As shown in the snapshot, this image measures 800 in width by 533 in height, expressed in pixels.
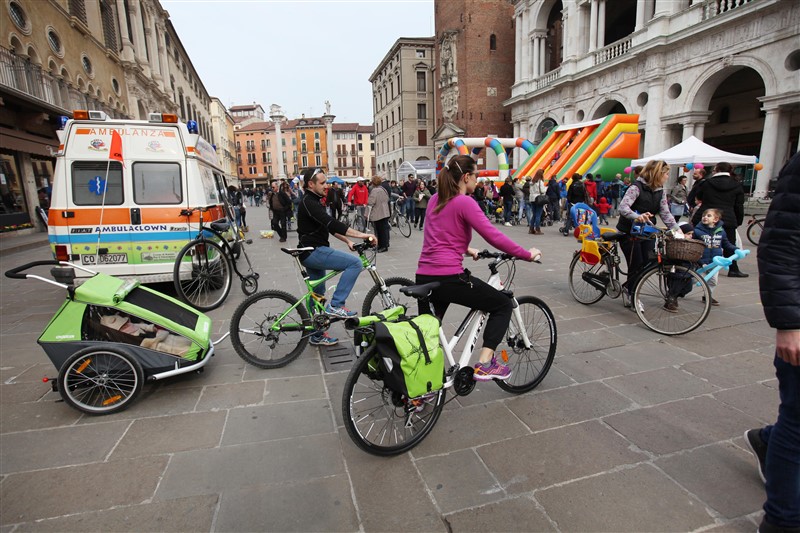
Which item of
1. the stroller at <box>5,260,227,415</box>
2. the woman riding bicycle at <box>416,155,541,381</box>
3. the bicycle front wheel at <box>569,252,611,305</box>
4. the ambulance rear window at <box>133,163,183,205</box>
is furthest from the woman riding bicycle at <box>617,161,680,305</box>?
the ambulance rear window at <box>133,163,183,205</box>

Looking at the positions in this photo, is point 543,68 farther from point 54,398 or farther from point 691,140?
point 54,398

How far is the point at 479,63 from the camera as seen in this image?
36.3m

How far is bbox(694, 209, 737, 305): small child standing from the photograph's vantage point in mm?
5730

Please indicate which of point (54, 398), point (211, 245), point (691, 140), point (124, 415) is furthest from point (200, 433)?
point (691, 140)

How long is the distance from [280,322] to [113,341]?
4.17ft

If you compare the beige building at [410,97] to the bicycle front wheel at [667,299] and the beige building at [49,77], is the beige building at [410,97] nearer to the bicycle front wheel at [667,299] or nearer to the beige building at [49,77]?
the beige building at [49,77]

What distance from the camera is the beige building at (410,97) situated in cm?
5129

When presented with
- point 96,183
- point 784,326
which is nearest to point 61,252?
point 96,183

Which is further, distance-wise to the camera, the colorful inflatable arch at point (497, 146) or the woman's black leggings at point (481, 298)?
the colorful inflatable arch at point (497, 146)

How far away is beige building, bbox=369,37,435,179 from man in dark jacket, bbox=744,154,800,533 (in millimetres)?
50266

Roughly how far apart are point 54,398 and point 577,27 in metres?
30.9

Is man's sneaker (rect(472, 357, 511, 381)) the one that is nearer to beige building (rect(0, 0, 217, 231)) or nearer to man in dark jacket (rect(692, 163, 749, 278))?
man in dark jacket (rect(692, 163, 749, 278))

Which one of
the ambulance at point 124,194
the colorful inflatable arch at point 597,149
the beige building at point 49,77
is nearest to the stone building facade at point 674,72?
the colorful inflatable arch at point 597,149

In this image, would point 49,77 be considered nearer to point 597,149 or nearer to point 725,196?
point 725,196
